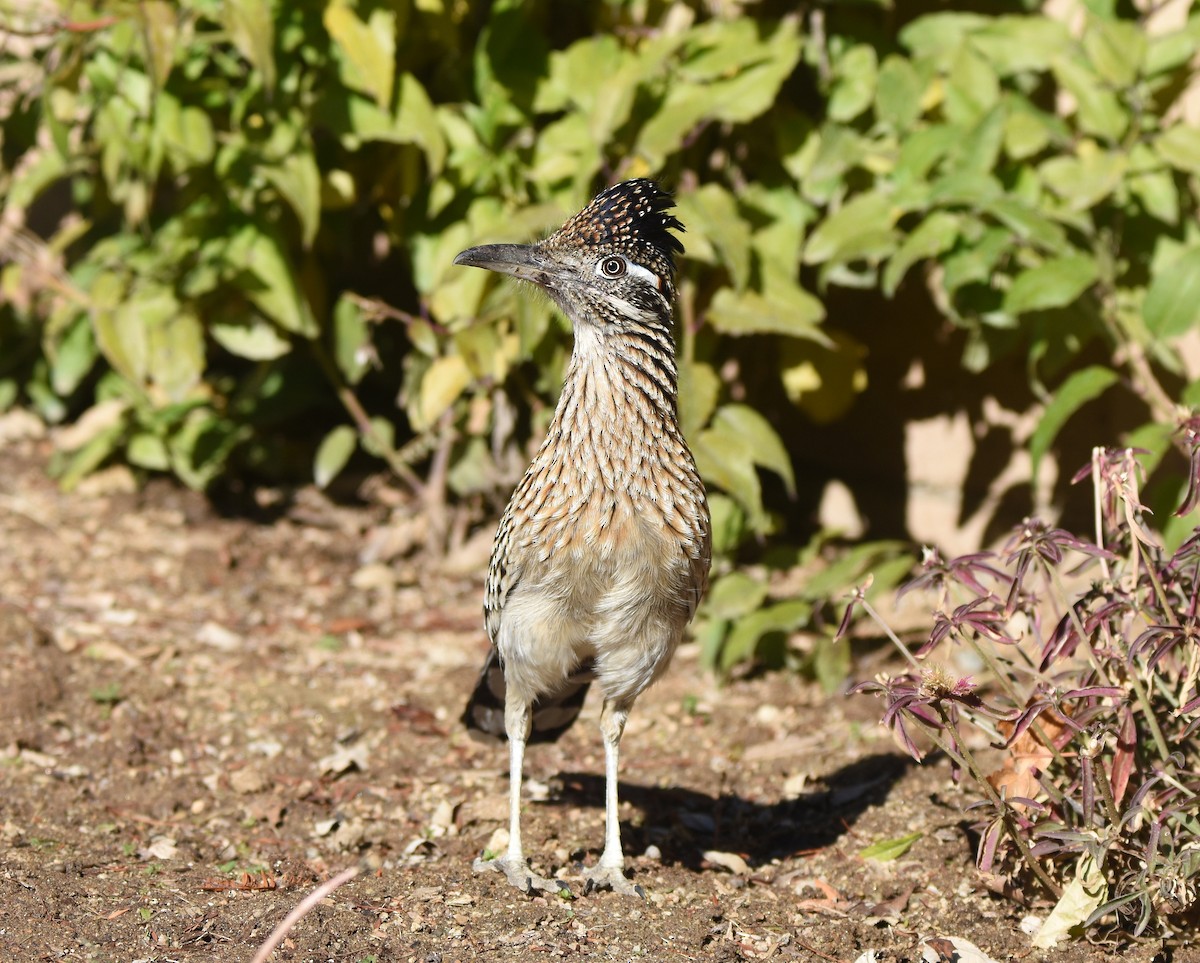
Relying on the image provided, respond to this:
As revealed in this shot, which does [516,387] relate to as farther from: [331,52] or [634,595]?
[634,595]

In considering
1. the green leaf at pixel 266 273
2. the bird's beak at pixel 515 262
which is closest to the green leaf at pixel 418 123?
the green leaf at pixel 266 273

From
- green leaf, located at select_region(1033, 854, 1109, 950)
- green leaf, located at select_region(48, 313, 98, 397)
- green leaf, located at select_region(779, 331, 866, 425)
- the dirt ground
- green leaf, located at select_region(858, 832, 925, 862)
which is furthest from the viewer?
green leaf, located at select_region(48, 313, 98, 397)

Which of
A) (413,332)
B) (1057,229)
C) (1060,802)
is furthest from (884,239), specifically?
(1060,802)

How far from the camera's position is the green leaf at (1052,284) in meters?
5.80

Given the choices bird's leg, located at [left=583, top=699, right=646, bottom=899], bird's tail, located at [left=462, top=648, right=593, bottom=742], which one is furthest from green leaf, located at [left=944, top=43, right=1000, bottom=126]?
bird's leg, located at [left=583, top=699, right=646, bottom=899]

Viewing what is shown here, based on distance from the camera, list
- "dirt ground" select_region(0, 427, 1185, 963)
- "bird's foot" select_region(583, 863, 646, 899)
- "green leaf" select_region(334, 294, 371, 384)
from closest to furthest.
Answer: "dirt ground" select_region(0, 427, 1185, 963) < "bird's foot" select_region(583, 863, 646, 899) < "green leaf" select_region(334, 294, 371, 384)

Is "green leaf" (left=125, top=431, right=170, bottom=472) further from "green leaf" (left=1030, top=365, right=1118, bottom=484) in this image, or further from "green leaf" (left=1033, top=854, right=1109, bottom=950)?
"green leaf" (left=1033, top=854, right=1109, bottom=950)

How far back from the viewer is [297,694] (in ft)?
21.0

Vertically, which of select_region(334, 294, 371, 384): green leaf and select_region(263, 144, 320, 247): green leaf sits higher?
select_region(263, 144, 320, 247): green leaf

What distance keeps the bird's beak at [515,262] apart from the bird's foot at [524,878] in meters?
1.82

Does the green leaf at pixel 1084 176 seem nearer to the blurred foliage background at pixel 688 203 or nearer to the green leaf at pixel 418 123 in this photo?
the blurred foliage background at pixel 688 203

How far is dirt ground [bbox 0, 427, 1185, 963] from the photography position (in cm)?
433

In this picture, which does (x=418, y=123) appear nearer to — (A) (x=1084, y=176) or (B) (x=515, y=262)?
(B) (x=515, y=262)

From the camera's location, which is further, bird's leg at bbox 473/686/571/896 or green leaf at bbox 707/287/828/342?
green leaf at bbox 707/287/828/342
